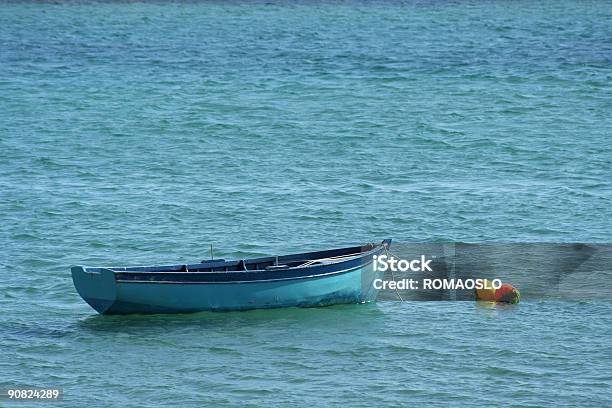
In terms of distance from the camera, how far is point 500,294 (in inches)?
1519

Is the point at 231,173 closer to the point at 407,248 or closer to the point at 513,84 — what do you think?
the point at 407,248

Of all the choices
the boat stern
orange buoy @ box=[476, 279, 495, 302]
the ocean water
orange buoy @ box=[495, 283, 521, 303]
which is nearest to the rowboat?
the boat stern

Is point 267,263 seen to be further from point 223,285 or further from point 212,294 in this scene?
point 212,294

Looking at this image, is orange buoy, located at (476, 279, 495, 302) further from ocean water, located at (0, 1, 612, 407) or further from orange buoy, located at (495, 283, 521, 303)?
ocean water, located at (0, 1, 612, 407)

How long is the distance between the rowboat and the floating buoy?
357 centimetres

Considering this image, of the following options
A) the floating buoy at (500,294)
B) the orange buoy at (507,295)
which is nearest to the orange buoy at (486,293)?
the floating buoy at (500,294)

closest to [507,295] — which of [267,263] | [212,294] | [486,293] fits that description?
[486,293]

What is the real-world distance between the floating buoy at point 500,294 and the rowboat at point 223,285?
11.7 ft

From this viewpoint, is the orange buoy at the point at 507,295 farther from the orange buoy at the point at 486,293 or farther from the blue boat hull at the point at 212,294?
the blue boat hull at the point at 212,294

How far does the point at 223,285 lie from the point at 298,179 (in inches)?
674

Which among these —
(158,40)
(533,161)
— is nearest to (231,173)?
(533,161)

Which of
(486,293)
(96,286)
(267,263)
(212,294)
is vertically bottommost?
(486,293)

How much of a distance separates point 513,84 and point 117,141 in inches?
936

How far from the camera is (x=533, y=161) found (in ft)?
184
